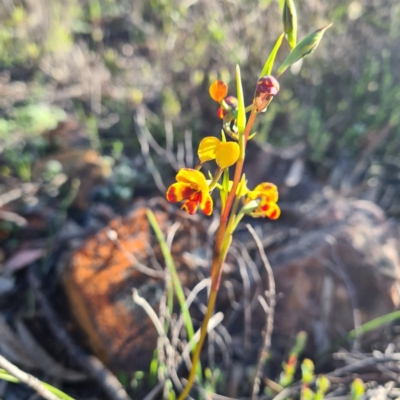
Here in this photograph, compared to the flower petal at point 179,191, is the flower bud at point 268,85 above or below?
above

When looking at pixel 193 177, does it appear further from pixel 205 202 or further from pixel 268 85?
pixel 268 85

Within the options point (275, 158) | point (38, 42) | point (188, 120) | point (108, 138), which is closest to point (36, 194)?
point (108, 138)

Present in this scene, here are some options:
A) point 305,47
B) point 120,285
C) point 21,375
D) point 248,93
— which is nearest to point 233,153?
point 305,47

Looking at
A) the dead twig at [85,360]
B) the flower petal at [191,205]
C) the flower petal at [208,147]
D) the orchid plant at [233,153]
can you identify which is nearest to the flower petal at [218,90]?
the orchid plant at [233,153]

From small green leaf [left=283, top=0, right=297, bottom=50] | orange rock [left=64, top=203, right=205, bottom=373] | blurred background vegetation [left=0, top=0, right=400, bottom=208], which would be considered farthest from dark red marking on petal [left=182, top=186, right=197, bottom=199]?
blurred background vegetation [left=0, top=0, right=400, bottom=208]

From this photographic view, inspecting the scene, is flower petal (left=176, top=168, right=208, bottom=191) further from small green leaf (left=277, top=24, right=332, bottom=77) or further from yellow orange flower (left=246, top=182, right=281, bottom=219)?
small green leaf (left=277, top=24, right=332, bottom=77)

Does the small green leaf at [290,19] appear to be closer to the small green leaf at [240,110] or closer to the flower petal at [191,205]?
the small green leaf at [240,110]
